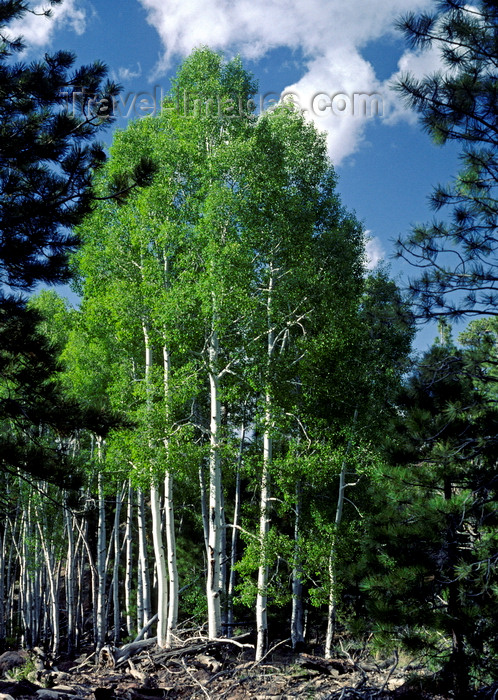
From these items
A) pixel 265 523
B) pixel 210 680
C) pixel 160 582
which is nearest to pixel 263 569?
pixel 265 523

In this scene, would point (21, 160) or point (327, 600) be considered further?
point (327, 600)

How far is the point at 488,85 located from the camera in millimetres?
6074

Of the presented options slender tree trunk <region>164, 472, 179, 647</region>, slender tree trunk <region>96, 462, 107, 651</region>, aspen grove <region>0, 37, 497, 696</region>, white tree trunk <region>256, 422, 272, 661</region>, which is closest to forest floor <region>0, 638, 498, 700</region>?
aspen grove <region>0, 37, 497, 696</region>

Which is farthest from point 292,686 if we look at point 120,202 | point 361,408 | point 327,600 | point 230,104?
point 230,104

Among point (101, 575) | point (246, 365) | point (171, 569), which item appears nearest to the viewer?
point (171, 569)

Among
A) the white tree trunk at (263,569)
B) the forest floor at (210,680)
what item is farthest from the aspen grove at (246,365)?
the forest floor at (210,680)

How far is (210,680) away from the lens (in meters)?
6.88

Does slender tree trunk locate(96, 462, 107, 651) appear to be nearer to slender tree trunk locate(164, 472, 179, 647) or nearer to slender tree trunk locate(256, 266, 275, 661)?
slender tree trunk locate(164, 472, 179, 647)

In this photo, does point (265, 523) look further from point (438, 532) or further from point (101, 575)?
point (101, 575)

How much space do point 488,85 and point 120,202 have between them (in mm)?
4432

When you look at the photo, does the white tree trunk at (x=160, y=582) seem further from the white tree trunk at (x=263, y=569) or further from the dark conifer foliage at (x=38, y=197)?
the dark conifer foliage at (x=38, y=197)

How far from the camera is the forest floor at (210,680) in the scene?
5.87m

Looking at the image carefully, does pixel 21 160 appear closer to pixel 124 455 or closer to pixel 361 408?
Result: pixel 124 455

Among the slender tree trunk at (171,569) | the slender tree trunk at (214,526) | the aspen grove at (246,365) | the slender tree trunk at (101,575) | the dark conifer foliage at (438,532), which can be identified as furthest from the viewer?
the slender tree trunk at (101,575)
